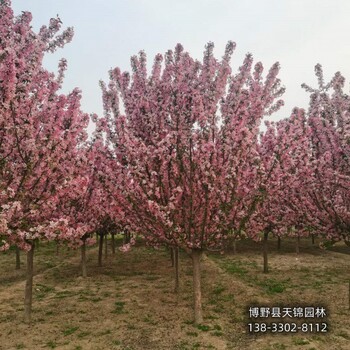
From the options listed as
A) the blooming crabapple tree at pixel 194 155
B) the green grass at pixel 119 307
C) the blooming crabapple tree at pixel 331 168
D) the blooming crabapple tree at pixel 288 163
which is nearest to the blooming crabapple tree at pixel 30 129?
the blooming crabapple tree at pixel 194 155

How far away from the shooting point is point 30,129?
9.26m

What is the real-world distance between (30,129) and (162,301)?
10.1 meters

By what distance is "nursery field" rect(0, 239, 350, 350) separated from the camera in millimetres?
11391

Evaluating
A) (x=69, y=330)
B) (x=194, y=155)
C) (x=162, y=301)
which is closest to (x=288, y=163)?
(x=194, y=155)

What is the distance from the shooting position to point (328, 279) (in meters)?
19.9

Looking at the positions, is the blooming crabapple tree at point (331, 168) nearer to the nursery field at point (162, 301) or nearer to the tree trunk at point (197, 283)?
the nursery field at point (162, 301)

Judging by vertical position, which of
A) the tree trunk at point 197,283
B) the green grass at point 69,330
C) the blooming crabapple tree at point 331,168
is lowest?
the green grass at point 69,330

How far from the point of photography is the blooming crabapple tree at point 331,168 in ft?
45.1

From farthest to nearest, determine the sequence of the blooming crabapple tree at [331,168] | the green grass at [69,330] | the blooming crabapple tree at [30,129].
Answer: the blooming crabapple tree at [331,168]
the green grass at [69,330]
the blooming crabapple tree at [30,129]

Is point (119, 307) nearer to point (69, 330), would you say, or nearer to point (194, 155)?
point (69, 330)

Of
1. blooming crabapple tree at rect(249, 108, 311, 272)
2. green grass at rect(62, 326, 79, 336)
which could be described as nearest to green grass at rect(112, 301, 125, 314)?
green grass at rect(62, 326, 79, 336)

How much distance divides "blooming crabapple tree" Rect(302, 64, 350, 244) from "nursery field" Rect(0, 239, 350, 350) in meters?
3.46

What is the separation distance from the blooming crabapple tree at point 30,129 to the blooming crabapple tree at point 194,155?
63.4 inches

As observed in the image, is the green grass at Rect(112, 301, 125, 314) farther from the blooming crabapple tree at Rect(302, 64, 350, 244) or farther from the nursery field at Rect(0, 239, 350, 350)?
the blooming crabapple tree at Rect(302, 64, 350, 244)
